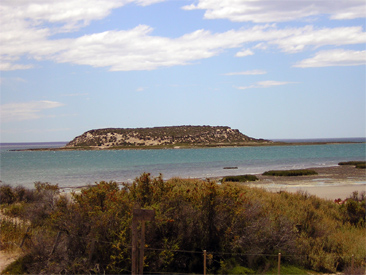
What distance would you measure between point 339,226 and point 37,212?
1068 centimetres

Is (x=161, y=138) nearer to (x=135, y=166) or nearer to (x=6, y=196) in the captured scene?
(x=135, y=166)

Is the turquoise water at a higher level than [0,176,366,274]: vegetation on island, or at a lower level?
lower

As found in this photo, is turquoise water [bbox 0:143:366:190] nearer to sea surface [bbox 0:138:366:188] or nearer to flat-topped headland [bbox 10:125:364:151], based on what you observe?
sea surface [bbox 0:138:366:188]

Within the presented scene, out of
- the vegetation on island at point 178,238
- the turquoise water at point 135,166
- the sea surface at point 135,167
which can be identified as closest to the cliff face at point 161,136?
the turquoise water at point 135,166

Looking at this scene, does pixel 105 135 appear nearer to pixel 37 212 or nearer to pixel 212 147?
pixel 212 147

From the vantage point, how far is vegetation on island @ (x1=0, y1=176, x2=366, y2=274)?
9.20 metres

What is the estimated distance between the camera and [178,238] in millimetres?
9672

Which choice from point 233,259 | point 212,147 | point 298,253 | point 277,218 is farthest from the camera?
point 212,147

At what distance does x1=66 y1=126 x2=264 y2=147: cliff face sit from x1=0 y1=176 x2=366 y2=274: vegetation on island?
382 ft

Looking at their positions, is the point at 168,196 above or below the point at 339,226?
above

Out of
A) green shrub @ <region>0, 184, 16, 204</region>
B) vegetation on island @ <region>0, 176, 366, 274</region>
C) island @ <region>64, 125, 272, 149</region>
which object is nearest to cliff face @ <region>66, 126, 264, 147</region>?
island @ <region>64, 125, 272, 149</region>

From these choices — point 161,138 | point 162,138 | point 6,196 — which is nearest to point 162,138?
point 162,138

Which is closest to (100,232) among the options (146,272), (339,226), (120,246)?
(120,246)

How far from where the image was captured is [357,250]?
1121 centimetres
